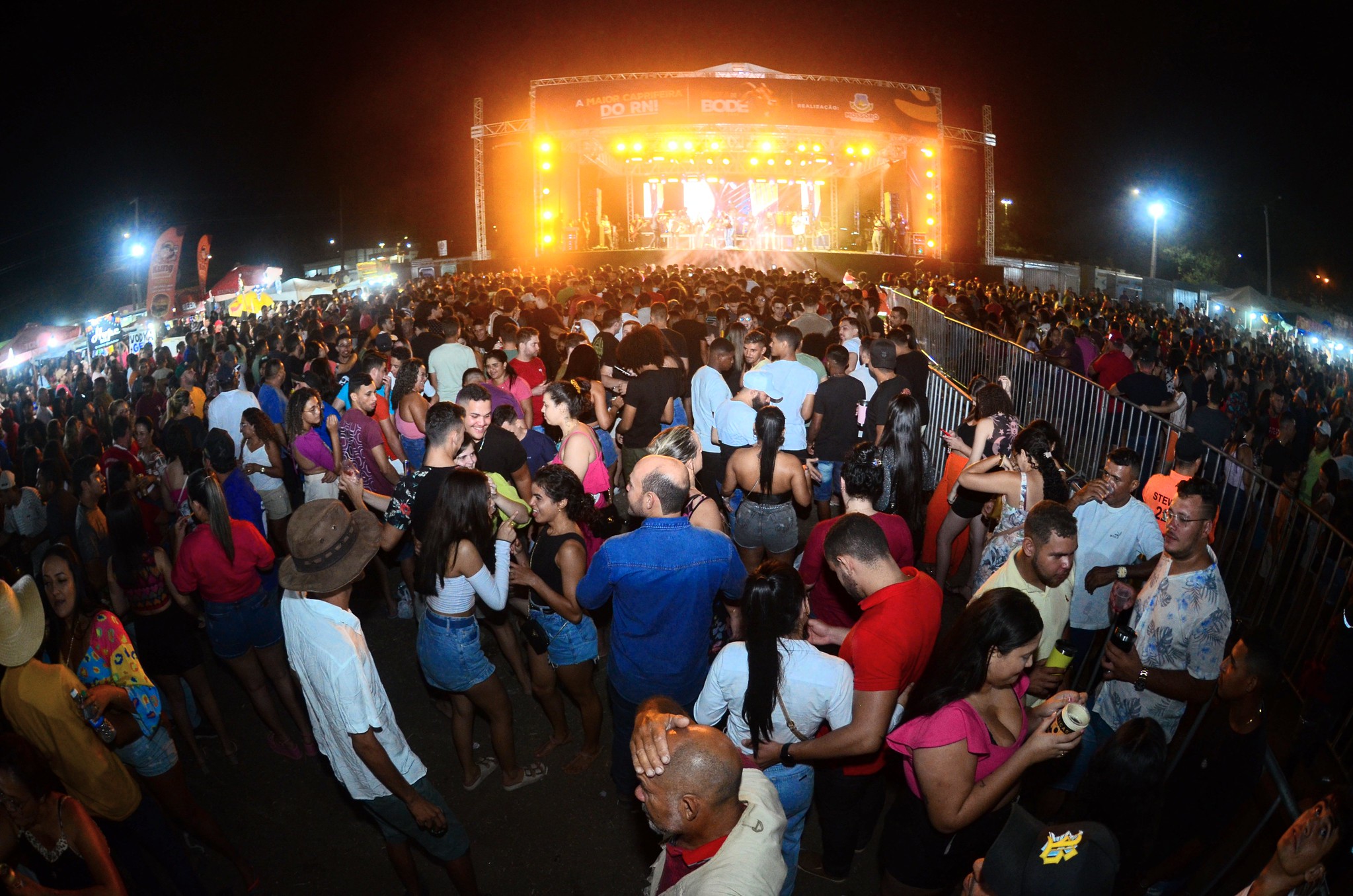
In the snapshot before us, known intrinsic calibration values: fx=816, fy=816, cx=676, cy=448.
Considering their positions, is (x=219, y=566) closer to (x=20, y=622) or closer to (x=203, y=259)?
(x=20, y=622)

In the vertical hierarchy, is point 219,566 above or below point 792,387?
below

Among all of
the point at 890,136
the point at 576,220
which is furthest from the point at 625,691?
the point at 576,220

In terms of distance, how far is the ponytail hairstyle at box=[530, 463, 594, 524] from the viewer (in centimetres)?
378

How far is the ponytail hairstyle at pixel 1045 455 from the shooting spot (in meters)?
4.28

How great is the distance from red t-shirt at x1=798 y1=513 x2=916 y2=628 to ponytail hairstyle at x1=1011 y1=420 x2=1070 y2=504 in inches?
34.6

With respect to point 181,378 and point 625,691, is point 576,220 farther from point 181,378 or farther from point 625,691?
point 625,691

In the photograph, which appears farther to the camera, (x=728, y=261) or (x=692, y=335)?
(x=728, y=261)

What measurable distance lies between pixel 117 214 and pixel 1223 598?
5932 cm

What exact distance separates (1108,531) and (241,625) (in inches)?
174

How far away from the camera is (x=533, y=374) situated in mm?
7461

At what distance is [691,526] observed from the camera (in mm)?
3217

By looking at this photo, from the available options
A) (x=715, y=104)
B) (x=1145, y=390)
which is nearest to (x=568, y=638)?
(x=1145, y=390)

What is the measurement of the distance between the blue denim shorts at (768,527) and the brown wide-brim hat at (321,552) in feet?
8.43

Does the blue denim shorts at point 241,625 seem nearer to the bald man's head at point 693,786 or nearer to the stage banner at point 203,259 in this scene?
the bald man's head at point 693,786
